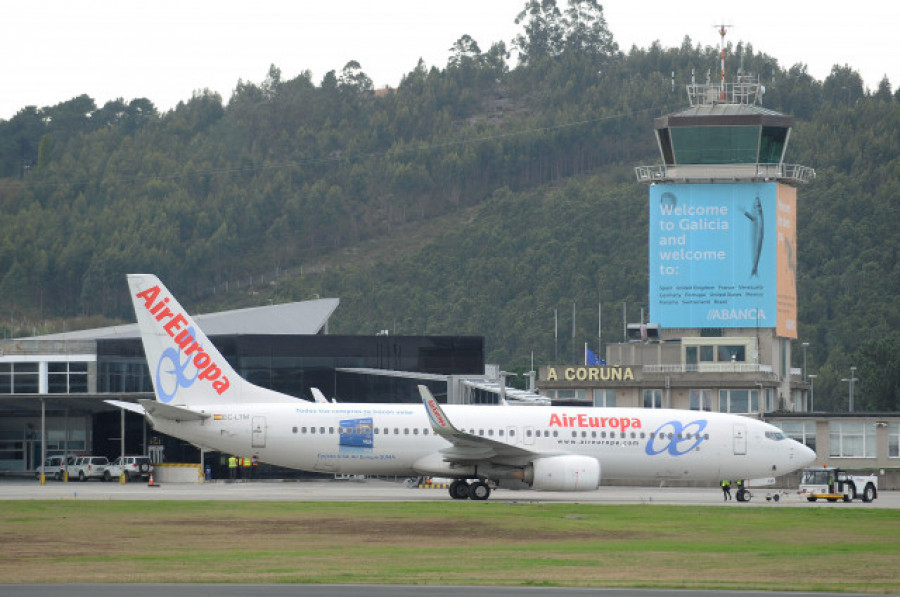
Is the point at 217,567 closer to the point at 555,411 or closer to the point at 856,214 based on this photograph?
the point at 555,411

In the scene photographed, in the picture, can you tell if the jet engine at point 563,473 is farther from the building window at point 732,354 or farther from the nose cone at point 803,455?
the building window at point 732,354

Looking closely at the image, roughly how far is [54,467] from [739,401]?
42244 mm

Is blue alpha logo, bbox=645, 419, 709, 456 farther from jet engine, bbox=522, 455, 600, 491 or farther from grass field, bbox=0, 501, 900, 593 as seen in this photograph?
grass field, bbox=0, 501, 900, 593

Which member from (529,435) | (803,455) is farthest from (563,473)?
(803,455)

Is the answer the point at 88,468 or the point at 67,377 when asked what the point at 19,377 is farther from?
the point at 88,468

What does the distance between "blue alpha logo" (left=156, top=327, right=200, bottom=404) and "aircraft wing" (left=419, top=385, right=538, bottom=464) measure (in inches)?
301

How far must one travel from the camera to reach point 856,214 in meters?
190

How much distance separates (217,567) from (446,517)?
41.4ft

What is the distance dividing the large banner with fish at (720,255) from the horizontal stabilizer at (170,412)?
6069 cm

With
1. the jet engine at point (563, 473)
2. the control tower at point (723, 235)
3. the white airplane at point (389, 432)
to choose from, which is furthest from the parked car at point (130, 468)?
the control tower at point (723, 235)

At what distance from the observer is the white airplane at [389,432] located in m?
47.3

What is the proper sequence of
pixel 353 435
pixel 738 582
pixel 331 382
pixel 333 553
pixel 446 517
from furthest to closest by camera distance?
pixel 331 382 < pixel 353 435 < pixel 446 517 < pixel 333 553 < pixel 738 582

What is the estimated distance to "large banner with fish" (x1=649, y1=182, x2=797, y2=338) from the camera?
102m

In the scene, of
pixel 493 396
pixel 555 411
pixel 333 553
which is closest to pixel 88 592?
pixel 333 553
